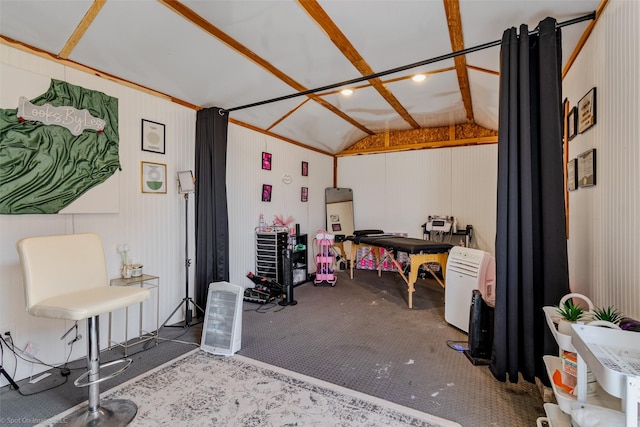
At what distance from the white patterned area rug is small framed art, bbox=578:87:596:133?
7.29ft

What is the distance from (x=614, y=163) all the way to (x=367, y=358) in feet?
7.19

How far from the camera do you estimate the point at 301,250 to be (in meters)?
5.24

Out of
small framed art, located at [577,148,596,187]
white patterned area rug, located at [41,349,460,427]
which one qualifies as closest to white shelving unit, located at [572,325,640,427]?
white patterned area rug, located at [41,349,460,427]

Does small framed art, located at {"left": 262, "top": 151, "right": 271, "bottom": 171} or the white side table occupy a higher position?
small framed art, located at {"left": 262, "top": 151, "right": 271, "bottom": 171}

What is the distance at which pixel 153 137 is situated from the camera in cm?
323

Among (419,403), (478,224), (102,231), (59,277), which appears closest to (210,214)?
(102,231)

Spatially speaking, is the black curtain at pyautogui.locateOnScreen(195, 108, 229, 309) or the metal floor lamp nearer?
the metal floor lamp

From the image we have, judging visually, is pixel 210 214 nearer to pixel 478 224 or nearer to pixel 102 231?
pixel 102 231

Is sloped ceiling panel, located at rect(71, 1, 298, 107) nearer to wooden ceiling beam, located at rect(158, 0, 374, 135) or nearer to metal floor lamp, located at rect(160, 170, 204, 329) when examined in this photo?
wooden ceiling beam, located at rect(158, 0, 374, 135)

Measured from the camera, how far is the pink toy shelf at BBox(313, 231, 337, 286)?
507 cm

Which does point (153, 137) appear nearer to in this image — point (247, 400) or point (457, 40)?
point (247, 400)

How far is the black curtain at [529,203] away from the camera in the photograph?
2.01 m

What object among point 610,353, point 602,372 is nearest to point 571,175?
point 610,353

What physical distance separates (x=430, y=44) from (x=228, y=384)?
131 inches
